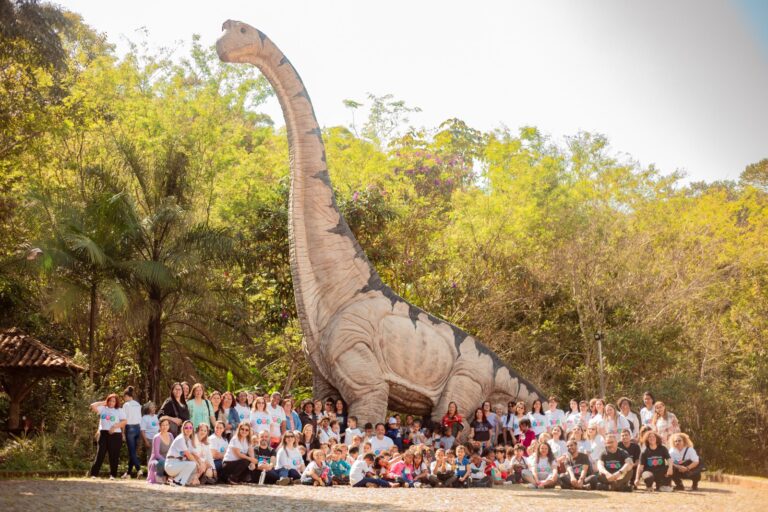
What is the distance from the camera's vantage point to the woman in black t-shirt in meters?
13.1

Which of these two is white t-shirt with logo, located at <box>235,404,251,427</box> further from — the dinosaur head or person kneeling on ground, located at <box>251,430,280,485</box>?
the dinosaur head

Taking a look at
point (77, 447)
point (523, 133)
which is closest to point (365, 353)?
point (77, 447)

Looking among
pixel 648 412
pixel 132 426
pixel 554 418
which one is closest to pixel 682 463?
pixel 648 412

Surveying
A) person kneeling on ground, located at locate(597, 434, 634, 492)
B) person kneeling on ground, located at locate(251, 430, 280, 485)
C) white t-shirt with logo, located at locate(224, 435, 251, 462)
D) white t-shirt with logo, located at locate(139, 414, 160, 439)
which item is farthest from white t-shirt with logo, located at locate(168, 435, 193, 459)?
person kneeling on ground, located at locate(597, 434, 634, 492)

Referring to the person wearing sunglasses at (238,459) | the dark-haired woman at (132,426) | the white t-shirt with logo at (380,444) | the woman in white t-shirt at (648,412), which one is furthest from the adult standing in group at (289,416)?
the woman in white t-shirt at (648,412)

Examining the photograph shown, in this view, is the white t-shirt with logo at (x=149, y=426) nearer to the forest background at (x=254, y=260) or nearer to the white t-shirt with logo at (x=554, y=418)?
the forest background at (x=254, y=260)

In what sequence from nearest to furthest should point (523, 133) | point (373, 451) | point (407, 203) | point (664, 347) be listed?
point (373, 451) → point (664, 347) → point (407, 203) → point (523, 133)

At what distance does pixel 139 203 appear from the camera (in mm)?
16781

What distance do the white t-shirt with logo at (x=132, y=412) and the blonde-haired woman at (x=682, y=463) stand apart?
7.17 meters

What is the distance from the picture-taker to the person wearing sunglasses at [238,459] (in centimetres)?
1059

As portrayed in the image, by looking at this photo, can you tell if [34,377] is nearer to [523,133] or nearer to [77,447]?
[77,447]

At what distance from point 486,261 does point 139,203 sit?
8.45 meters

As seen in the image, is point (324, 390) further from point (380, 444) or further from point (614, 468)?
point (614, 468)

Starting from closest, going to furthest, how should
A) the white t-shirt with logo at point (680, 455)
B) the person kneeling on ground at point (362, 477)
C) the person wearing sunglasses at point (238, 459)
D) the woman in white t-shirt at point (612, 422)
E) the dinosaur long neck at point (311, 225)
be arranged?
1. the person wearing sunglasses at point (238, 459)
2. the person kneeling on ground at point (362, 477)
3. the white t-shirt with logo at point (680, 455)
4. the woman in white t-shirt at point (612, 422)
5. the dinosaur long neck at point (311, 225)
